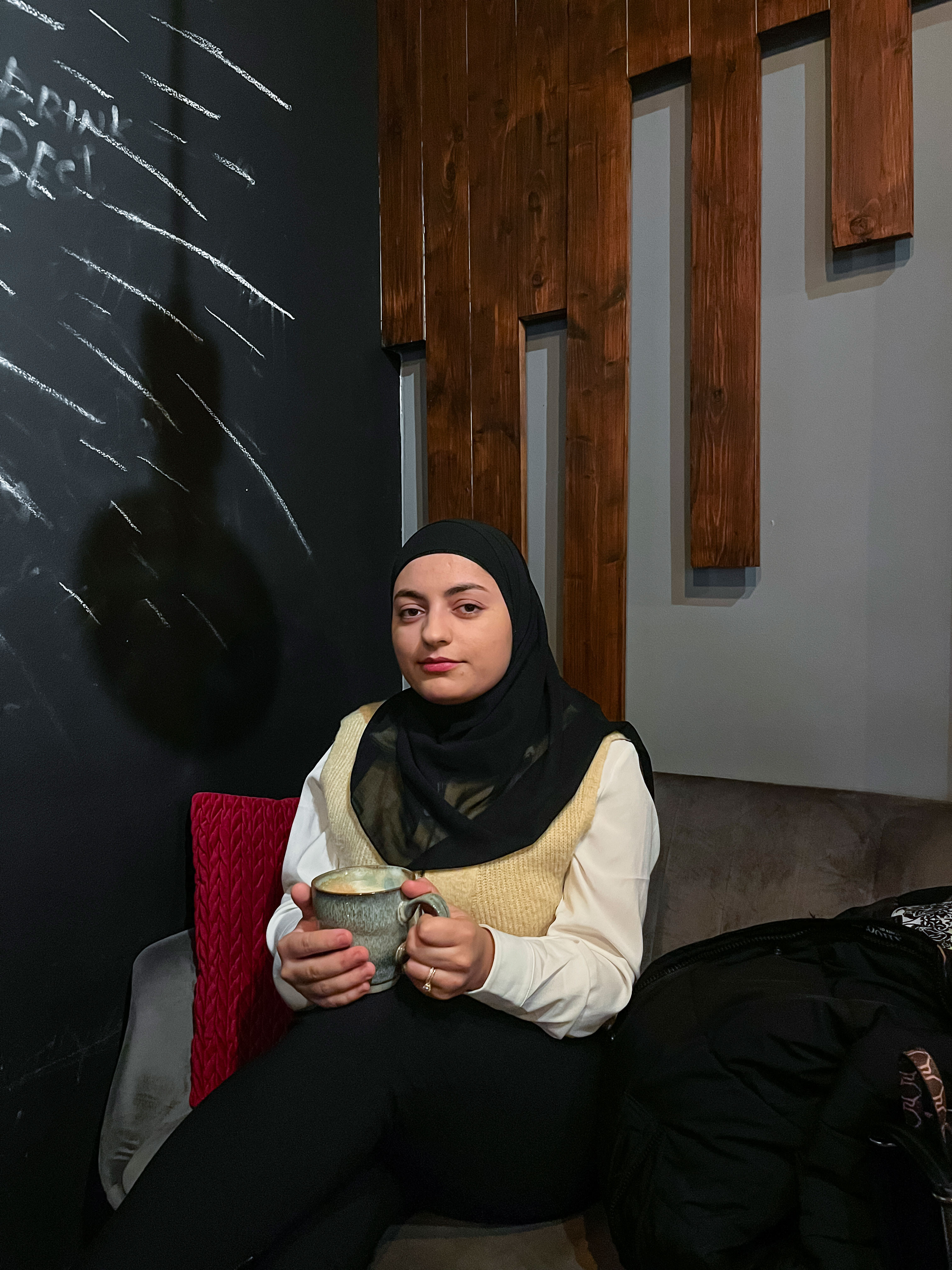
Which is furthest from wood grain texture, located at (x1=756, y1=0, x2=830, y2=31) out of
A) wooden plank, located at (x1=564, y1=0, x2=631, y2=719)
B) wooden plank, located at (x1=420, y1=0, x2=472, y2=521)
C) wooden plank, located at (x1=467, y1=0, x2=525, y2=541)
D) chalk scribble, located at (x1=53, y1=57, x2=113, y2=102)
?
Result: chalk scribble, located at (x1=53, y1=57, x2=113, y2=102)

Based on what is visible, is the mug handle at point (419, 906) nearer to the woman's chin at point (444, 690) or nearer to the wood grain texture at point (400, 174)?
the woman's chin at point (444, 690)

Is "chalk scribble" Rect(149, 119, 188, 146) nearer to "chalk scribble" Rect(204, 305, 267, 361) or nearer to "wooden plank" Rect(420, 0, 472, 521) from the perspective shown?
"chalk scribble" Rect(204, 305, 267, 361)

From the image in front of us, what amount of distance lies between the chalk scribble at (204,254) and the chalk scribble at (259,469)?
24 cm

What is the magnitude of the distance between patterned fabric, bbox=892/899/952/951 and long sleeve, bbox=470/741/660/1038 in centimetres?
31

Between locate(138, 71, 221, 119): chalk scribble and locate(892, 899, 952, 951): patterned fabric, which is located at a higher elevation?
locate(138, 71, 221, 119): chalk scribble

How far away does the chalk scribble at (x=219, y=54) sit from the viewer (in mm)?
1512

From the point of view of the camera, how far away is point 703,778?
1.46 meters

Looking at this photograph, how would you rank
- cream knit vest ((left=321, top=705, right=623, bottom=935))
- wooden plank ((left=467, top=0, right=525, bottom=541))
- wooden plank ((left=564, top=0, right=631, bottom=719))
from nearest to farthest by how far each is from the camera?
cream knit vest ((left=321, top=705, right=623, bottom=935)), wooden plank ((left=564, top=0, right=631, bottom=719)), wooden plank ((left=467, top=0, right=525, bottom=541))

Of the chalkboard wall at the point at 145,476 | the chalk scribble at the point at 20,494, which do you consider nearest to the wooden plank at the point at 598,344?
the chalkboard wall at the point at 145,476

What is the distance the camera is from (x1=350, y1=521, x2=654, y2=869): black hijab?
111cm

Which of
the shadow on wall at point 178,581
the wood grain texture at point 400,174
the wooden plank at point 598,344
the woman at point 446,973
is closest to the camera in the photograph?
the woman at point 446,973

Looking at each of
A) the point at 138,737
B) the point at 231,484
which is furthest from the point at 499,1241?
Result: the point at 231,484

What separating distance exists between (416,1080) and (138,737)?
82 cm

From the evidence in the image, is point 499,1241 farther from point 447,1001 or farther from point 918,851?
point 918,851
